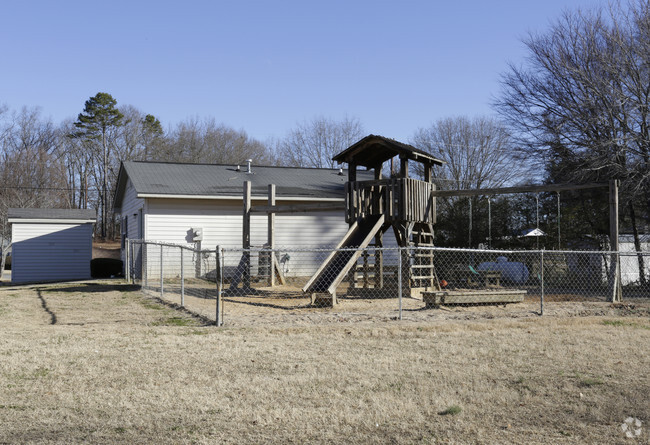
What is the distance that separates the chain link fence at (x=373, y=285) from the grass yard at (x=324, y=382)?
Result: 4.22 feet

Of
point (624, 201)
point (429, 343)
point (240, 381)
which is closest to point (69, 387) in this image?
point (240, 381)

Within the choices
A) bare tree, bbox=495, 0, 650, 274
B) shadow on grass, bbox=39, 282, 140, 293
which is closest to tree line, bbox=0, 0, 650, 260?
bare tree, bbox=495, 0, 650, 274

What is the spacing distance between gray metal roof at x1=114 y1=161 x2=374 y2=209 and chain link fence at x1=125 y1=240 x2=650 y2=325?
2.13 metres

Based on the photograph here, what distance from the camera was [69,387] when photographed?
559cm

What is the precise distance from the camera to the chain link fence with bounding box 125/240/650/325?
10617 millimetres

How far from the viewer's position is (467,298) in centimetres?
1159

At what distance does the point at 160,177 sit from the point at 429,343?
14.6m

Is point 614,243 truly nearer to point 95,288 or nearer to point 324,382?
point 324,382

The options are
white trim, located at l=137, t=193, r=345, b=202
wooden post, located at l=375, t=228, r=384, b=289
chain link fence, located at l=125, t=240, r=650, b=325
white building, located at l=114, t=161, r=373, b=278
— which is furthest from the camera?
white building, located at l=114, t=161, r=373, b=278

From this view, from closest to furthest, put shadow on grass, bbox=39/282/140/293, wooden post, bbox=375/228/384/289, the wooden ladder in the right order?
the wooden ladder < wooden post, bbox=375/228/384/289 < shadow on grass, bbox=39/282/140/293

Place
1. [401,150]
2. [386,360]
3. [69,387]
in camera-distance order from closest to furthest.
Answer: [69,387]
[386,360]
[401,150]

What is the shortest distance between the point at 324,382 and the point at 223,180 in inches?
632

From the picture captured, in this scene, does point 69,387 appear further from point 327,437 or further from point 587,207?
point 587,207

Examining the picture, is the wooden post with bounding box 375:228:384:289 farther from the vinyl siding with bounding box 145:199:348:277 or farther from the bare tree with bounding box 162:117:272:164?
the bare tree with bounding box 162:117:272:164
